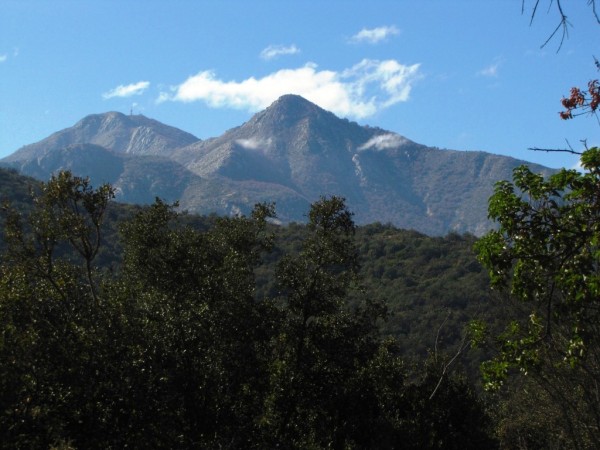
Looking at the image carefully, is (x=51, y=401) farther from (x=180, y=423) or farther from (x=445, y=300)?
(x=445, y=300)

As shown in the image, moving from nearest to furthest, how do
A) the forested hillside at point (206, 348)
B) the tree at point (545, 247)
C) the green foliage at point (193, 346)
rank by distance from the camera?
the tree at point (545, 247), the forested hillside at point (206, 348), the green foliage at point (193, 346)

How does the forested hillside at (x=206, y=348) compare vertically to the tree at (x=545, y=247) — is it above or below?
below

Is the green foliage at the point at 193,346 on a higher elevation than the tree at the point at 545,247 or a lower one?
lower

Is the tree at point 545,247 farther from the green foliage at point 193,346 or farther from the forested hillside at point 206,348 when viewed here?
the green foliage at point 193,346

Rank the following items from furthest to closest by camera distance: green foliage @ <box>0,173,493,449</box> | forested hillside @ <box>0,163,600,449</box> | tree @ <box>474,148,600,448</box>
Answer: green foliage @ <box>0,173,493,449</box>, forested hillside @ <box>0,163,600,449</box>, tree @ <box>474,148,600,448</box>

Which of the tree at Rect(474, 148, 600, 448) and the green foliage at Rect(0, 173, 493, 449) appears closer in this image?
the tree at Rect(474, 148, 600, 448)

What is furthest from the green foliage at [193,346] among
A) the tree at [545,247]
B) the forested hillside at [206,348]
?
the tree at [545,247]

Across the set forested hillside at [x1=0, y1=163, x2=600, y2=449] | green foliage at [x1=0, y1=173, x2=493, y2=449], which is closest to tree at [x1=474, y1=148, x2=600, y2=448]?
forested hillside at [x1=0, y1=163, x2=600, y2=449]

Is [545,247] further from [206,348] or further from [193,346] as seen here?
[206,348]

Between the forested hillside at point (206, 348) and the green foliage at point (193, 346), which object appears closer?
the forested hillside at point (206, 348)

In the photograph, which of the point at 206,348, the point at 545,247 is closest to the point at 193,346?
the point at 206,348

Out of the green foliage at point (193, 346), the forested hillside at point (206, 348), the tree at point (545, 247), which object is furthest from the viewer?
the green foliage at point (193, 346)

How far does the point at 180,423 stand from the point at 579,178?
1229 centimetres

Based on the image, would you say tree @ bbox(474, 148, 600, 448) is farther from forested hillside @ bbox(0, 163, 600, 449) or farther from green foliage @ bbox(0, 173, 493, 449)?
green foliage @ bbox(0, 173, 493, 449)
